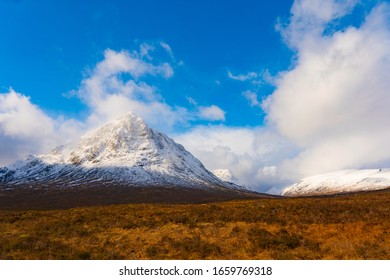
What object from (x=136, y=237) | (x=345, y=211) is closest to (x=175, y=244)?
(x=136, y=237)

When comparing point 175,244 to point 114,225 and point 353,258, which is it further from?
point 353,258

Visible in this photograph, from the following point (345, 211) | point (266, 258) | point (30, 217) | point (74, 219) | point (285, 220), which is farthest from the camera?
point (30, 217)

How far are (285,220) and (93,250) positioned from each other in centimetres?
1309

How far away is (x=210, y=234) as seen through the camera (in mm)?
22078

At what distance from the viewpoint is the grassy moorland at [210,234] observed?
18672 mm

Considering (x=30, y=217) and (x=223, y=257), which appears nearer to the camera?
(x=223, y=257)

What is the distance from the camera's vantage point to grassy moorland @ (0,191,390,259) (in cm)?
1867

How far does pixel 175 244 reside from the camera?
20.5m
